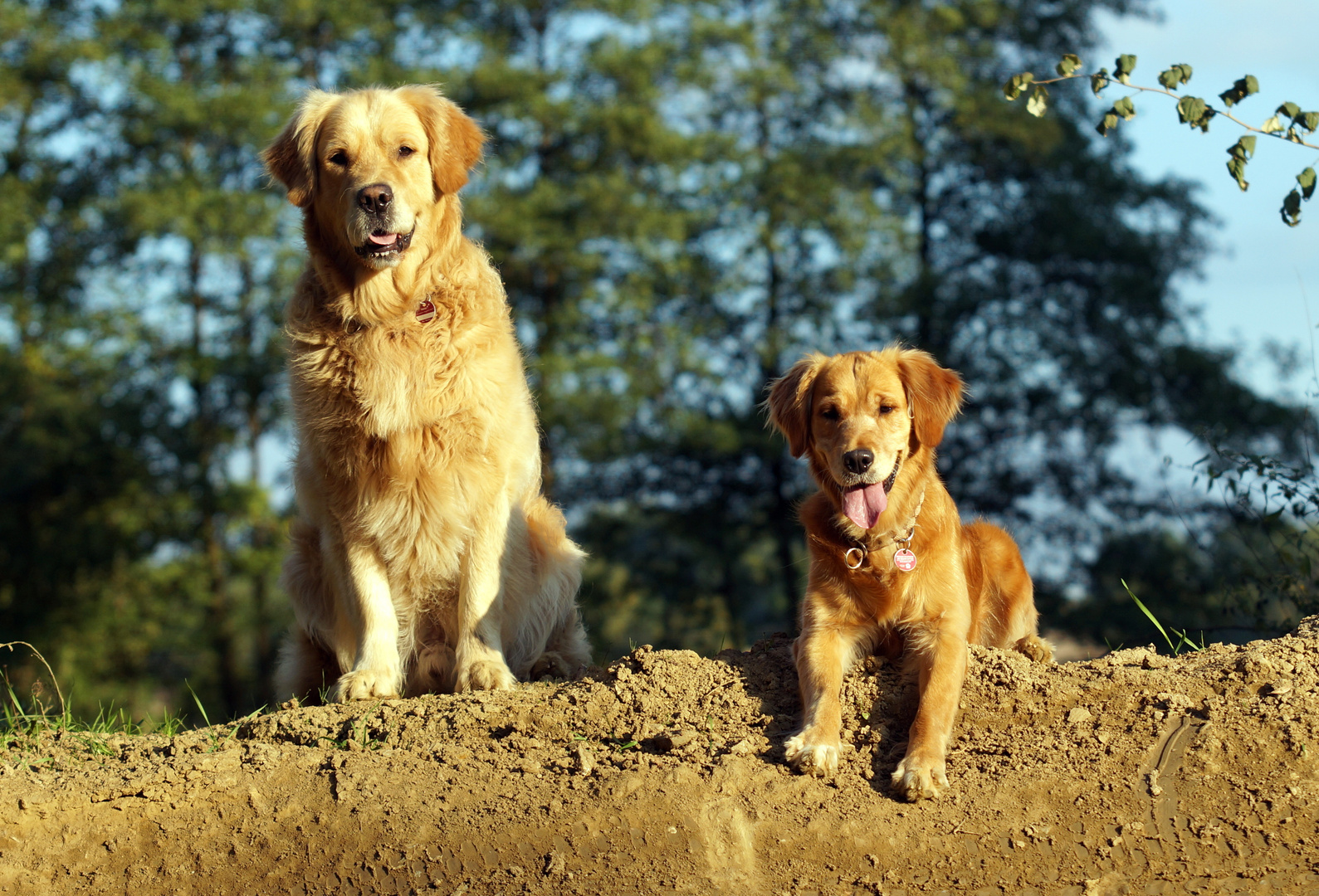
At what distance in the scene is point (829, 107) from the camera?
65.4 feet

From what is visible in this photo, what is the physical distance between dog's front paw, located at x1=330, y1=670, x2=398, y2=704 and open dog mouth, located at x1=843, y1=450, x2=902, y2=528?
79.7 inches

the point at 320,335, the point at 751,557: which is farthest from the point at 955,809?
the point at 751,557

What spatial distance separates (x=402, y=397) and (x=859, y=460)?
1.85m

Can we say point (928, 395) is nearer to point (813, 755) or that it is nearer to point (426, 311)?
point (813, 755)

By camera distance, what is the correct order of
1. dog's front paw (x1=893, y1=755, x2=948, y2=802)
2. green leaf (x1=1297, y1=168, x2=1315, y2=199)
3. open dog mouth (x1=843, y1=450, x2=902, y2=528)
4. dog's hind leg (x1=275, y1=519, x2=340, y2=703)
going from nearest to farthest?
1. dog's front paw (x1=893, y1=755, x2=948, y2=802)
2. green leaf (x1=1297, y1=168, x2=1315, y2=199)
3. open dog mouth (x1=843, y1=450, x2=902, y2=528)
4. dog's hind leg (x1=275, y1=519, x2=340, y2=703)

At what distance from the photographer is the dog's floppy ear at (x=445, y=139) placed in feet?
16.2

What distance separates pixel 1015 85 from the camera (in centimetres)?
431

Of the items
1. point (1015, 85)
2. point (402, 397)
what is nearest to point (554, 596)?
point (402, 397)

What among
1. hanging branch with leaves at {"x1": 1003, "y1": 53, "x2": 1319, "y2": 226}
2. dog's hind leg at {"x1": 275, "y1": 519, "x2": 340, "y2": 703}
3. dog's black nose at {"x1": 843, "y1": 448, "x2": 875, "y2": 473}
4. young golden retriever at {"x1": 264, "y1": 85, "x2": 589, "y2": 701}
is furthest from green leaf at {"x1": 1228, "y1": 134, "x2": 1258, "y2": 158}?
dog's hind leg at {"x1": 275, "y1": 519, "x2": 340, "y2": 703}

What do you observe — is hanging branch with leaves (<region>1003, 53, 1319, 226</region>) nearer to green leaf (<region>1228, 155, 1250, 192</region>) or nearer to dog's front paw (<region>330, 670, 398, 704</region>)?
green leaf (<region>1228, 155, 1250, 192</region>)

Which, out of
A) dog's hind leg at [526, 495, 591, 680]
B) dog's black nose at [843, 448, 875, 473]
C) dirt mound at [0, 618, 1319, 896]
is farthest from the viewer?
dog's hind leg at [526, 495, 591, 680]

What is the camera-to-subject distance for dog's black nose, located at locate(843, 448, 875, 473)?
439 cm

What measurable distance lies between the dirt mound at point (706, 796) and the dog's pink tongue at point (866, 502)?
62 centimetres

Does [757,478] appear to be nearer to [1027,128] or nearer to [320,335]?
[1027,128]
